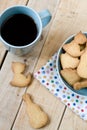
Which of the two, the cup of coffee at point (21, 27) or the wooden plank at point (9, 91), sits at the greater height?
the cup of coffee at point (21, 27)

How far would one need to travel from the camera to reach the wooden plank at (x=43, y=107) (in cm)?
69

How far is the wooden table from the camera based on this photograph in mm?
694

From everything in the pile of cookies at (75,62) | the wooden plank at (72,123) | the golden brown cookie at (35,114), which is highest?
the pile of cookies at (75,62)

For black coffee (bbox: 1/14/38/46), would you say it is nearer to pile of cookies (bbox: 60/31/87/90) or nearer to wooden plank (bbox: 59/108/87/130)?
pile of cookies (bbox: 60/31/87/90)

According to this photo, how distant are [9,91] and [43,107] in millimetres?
79

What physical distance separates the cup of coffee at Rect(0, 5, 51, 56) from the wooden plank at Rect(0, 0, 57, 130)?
0.04 metres

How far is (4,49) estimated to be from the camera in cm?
73

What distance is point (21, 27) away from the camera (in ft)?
2.23

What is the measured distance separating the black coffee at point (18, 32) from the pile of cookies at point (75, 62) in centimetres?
7

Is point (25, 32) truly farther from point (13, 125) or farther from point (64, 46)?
point (13, 125)

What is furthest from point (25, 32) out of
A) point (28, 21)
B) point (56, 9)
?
point (56, 9)

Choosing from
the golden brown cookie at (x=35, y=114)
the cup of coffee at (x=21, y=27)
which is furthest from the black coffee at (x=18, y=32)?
the golden brown cookie at (x=35, y=114)

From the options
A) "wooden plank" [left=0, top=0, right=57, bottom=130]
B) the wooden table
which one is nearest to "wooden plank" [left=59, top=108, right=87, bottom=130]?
the wooden table

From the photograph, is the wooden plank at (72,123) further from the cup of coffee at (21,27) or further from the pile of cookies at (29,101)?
the cup of coffee at (21,27)
